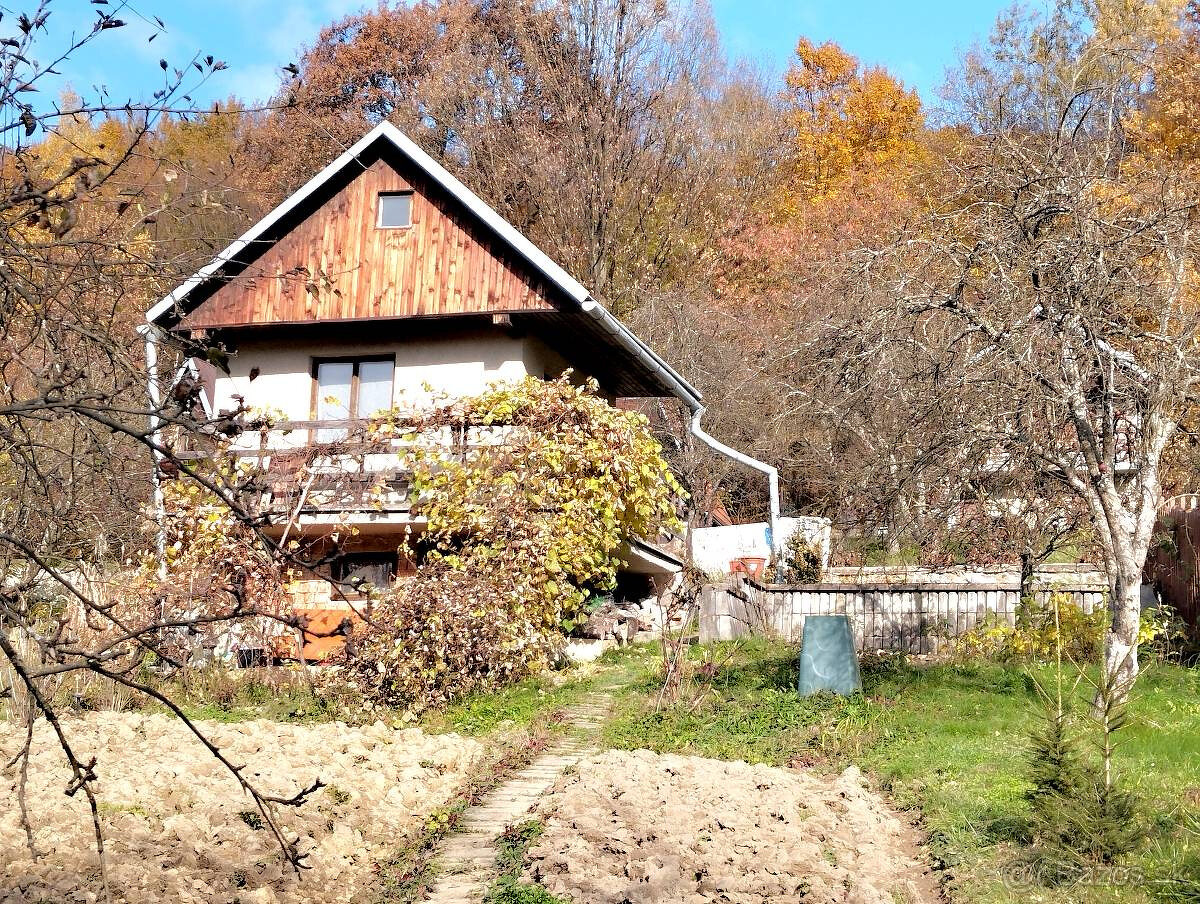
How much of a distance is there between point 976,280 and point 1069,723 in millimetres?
5767

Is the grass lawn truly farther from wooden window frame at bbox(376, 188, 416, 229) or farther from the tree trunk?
wooden window frame at bbox(376, 188, 416, 229)

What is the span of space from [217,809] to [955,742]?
601 cm

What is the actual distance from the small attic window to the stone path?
9.43 m

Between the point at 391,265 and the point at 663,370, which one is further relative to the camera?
the point at 663,370

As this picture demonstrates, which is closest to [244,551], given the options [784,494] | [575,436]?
[575,436]

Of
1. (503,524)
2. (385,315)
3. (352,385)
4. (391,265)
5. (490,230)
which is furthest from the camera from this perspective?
(352,385)

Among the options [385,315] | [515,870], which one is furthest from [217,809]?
[385,315]

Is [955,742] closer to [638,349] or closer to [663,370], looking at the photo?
[638,349]

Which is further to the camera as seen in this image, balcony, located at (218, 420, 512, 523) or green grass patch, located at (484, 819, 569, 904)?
balcony, located at (218, 420, 512, 523)

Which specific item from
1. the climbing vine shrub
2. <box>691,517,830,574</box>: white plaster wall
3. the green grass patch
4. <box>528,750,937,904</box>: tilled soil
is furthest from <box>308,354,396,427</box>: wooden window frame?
the green grass patch

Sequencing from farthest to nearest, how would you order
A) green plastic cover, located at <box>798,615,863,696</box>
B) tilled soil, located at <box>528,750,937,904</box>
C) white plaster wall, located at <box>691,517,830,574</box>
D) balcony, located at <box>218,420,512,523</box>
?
white plaster wall, located at <box>691,517,830,574</box>
balcony, located at <box>218,420,512,523</box>
green plastic cover, located at <box>798,615,863,696</box>
tilled soil, located at <box>528,750,937,904</box>

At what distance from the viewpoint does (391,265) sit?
1856 cm

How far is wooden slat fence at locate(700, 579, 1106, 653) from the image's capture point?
15.4 meters

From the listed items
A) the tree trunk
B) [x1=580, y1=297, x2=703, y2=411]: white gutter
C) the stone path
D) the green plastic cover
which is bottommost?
the stone path
